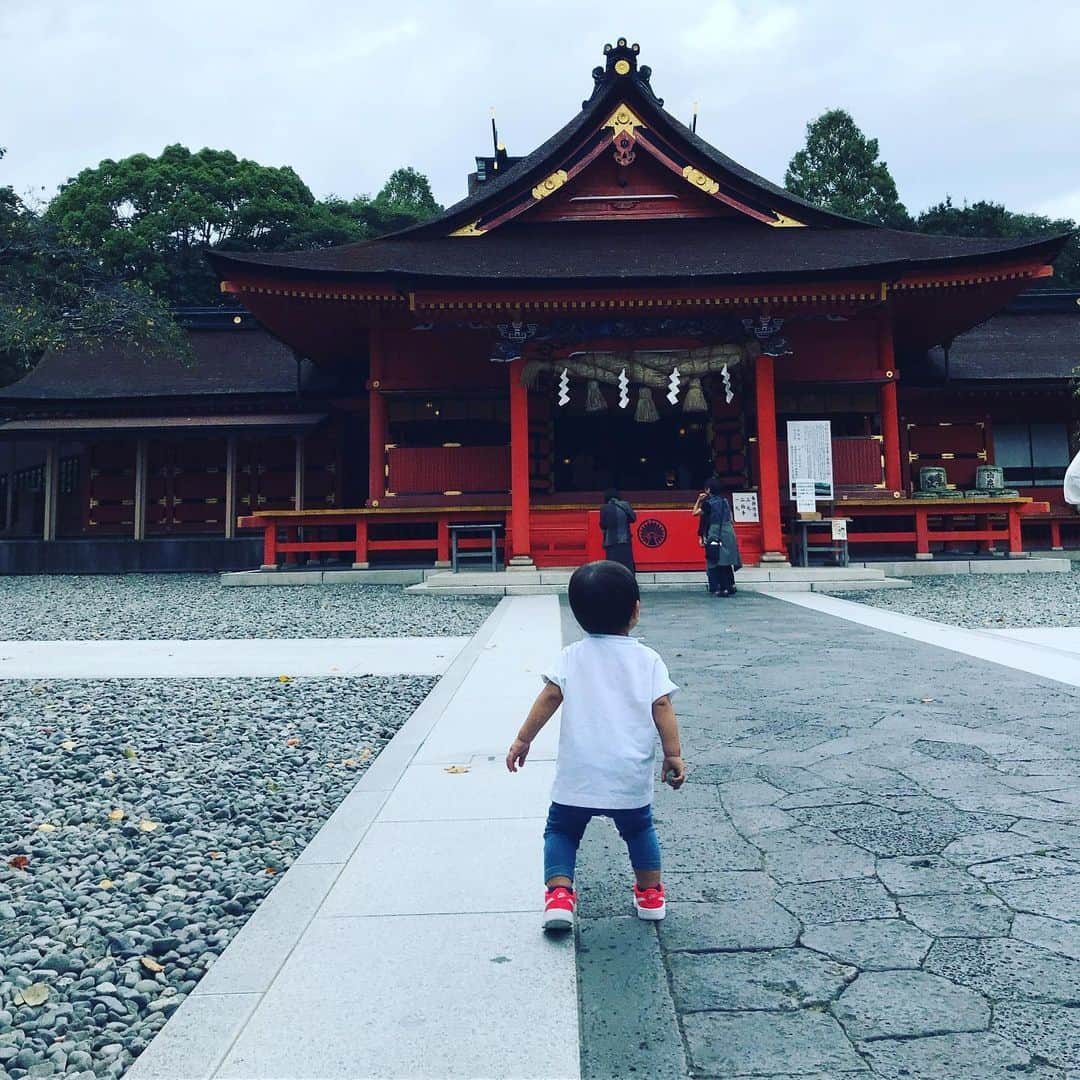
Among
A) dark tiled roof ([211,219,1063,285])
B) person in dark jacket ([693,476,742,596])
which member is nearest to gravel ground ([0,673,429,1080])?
person in dark jacket ([693,476,742,596])

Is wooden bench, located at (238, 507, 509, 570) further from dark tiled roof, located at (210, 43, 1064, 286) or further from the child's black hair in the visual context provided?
the child's black hair

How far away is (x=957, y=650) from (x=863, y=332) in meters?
11.1

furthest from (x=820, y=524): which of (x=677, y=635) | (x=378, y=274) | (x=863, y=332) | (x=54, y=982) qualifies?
(x=54, y=982)

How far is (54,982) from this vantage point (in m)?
2.05

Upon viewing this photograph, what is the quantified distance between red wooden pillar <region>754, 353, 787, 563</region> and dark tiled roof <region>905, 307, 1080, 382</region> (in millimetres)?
6412

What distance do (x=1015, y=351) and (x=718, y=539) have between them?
43.7ft

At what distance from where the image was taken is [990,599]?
10227mm

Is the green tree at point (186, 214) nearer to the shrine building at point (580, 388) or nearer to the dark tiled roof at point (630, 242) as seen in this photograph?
the shrine building at point (580, 388)

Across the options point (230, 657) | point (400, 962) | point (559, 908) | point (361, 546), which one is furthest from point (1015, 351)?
point (400, 962)

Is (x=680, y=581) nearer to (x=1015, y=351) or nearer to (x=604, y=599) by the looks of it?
(x=604, y=599)

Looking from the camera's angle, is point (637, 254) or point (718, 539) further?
point (637, 254)

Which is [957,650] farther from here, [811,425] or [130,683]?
[811,425]

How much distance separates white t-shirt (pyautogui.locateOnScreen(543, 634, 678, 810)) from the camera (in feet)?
7.07

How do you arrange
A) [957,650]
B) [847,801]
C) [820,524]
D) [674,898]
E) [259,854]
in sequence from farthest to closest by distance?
[820,524] → [957,650] → [847,801] → [259,854] → [674,898]
